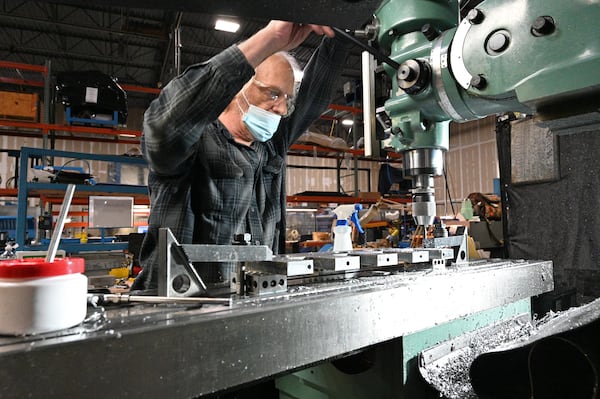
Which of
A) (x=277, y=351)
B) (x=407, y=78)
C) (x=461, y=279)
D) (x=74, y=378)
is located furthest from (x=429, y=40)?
(x=74, y=378)

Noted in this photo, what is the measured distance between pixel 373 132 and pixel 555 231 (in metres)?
1.64

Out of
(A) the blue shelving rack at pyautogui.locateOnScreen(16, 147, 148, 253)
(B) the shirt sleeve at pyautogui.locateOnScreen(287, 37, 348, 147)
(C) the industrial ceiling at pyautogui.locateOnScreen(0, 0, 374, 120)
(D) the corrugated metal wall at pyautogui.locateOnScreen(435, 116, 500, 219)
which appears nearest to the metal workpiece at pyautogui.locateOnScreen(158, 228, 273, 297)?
(B) the shirt sleeve at pyautogui.locateOnScreen(287, 37, 348, 147)

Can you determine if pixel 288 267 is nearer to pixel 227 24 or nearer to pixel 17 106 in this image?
pixel 17 106

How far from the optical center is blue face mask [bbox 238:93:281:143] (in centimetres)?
127

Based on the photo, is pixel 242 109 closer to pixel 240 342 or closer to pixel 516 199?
pixel 240 342

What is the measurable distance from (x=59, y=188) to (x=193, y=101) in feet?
10.2

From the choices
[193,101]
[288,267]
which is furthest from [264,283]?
[193,101]

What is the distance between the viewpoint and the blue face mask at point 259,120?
1270 millimetres

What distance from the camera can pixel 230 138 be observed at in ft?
4.20

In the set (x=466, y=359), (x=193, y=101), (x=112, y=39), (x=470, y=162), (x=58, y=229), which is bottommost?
(x=466, y=359)

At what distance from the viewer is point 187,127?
77 centimetres

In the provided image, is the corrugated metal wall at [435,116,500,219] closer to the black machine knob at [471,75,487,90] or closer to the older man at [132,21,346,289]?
the older man at [132,21,346,289]

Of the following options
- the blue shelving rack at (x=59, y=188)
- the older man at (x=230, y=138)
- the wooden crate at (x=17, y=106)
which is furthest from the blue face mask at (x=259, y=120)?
the wooden crate at (x=17, y=106)

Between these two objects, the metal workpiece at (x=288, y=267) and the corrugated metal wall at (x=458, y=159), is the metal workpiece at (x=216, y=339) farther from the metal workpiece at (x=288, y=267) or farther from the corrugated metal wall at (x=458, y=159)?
the corrugated metal wall at (x=458, y=159)
